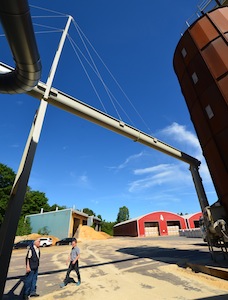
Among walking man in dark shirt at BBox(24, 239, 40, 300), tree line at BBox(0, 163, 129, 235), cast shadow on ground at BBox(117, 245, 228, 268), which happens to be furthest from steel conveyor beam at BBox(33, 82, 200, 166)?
tree line at BBox(0, 163, 129, 235)

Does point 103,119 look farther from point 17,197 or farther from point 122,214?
point 122,214

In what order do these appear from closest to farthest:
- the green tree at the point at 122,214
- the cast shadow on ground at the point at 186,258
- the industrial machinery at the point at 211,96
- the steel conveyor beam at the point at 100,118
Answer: the steel conveyor beam at the point at 100,118
the industrial machinery at the point at 211,96
the cast shadow on ground at the point at 186,258
the green tree at the point at 122,214

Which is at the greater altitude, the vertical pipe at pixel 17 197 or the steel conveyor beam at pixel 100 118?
the steel conveyor beam at pixel 100 118

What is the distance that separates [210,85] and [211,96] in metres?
0.54

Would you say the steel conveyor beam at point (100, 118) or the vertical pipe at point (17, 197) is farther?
the steel conveyor beam at point (100, 118)

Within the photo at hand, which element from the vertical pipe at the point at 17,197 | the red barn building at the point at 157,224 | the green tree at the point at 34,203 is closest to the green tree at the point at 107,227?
the red barn building at the point at 157,224

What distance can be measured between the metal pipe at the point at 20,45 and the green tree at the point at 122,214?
8926cm

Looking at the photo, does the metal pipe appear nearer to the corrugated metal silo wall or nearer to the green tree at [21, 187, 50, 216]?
the corrugated metal silo wall

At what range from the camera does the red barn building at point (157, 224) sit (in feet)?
137

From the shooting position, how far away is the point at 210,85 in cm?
869

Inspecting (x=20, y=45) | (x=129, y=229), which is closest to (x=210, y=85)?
(x=20, y=45)

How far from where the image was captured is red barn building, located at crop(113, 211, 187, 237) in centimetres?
4175

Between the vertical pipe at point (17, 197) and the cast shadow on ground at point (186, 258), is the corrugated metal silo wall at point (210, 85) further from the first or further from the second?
the vertical pipe at point (17, 197)

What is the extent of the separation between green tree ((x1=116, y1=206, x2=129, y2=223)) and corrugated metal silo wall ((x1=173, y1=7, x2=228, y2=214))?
83.8 metres
